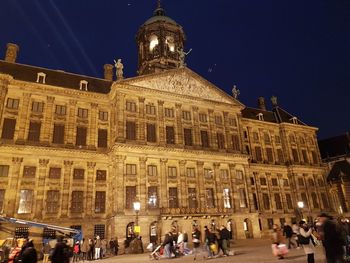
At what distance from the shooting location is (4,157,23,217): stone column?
29.2 metres

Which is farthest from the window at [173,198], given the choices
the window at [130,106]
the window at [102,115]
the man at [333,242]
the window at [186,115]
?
the man at [333,242]

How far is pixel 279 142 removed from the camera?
52031 millimetres

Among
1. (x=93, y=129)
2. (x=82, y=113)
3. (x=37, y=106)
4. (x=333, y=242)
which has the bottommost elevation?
(x=333, y=242)

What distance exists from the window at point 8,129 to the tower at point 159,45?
21550mm

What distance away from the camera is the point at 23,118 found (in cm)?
3306

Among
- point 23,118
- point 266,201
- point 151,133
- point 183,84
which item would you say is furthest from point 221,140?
point 23,118

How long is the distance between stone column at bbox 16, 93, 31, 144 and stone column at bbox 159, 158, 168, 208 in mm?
16120

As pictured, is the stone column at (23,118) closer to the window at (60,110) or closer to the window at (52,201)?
the window at (60,110)

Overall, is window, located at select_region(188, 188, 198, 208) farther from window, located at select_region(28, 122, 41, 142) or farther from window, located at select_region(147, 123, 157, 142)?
window, located at select_region(28, 122, 41, 142)

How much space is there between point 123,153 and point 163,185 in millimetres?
6077

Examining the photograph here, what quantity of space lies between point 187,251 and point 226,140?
21663mm

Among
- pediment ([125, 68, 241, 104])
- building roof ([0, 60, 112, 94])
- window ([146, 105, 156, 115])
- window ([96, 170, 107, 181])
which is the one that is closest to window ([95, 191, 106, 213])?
window ([96, 170, 107, 181])

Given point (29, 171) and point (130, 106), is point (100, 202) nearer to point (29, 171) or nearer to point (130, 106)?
point (29, 171)

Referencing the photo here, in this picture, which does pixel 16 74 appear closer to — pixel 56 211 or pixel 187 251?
pixel 56 211
